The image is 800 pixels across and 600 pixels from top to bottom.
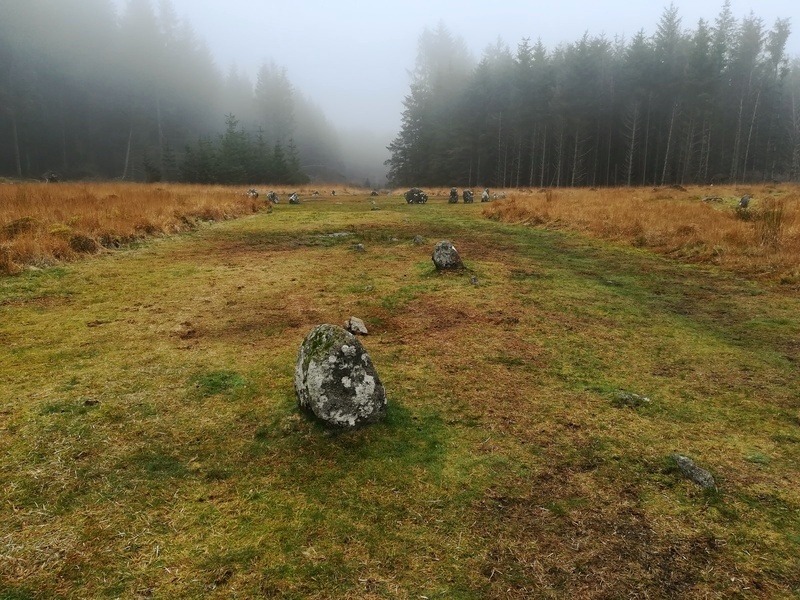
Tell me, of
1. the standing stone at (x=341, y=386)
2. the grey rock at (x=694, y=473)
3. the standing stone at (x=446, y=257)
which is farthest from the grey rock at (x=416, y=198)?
the grey rock at (x=694, y=473)

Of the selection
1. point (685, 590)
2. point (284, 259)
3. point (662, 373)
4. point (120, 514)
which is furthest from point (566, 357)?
point (284, 259)

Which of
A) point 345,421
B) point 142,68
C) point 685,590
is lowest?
point 685,590

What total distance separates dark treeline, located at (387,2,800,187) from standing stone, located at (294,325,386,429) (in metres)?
47.7

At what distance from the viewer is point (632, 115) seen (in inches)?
1863

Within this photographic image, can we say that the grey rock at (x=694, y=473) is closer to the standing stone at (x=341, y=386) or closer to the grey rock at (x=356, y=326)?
the standing stone at (x=341, y=386)

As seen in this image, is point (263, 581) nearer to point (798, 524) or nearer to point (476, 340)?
point (798, 524)

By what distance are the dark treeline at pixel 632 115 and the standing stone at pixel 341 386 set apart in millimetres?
47705

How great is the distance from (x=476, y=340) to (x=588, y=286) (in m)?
3.70

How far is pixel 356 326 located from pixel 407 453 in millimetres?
2507

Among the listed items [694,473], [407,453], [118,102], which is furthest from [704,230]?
[118,102]

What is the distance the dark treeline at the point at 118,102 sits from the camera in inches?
1946

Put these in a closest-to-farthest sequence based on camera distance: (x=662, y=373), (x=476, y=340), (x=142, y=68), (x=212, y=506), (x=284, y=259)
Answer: (x=212, y=506) → (x=662, y=373) → (x=476, y=340) → (x=284, y=259) → (x=142, y=68)

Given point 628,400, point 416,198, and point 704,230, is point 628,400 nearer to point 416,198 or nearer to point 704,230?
point 704,230

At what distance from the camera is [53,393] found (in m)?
3.80
